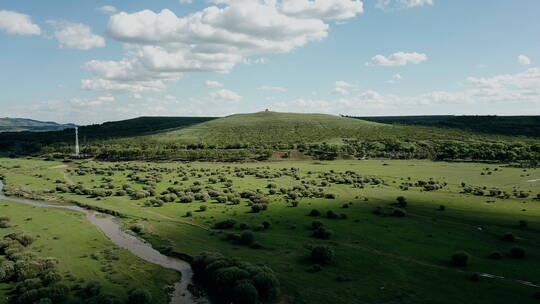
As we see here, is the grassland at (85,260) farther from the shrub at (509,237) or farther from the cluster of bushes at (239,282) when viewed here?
the shrub at (509,237)

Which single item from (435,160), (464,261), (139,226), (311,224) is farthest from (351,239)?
(435,160)

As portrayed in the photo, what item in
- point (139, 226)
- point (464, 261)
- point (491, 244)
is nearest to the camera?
point (464, 261)

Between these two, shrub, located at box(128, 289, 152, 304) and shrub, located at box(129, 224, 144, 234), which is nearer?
shrub, located at box(128, 289, 152, 304)

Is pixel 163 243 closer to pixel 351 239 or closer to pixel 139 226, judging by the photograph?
pixel 139 226

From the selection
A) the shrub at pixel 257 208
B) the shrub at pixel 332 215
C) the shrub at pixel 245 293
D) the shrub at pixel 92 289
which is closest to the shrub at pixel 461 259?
the shrub at pixel 332 215

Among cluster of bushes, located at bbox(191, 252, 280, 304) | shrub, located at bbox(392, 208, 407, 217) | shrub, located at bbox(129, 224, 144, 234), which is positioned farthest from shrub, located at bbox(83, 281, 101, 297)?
shrub, located at bbox(392, 208, 407, 217)

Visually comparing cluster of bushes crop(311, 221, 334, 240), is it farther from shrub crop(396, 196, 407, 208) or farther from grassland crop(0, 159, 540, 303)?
shrub crop(396, 196, 407, 208)
